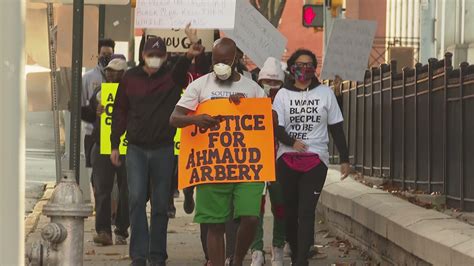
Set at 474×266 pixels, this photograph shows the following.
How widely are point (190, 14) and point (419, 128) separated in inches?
179

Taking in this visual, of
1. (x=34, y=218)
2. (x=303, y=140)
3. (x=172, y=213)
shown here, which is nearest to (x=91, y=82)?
(x=34, y=218)

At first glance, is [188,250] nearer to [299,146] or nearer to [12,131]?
[299,146]

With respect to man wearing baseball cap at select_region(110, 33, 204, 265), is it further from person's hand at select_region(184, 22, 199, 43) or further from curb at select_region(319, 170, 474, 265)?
curb at select_region(319, 170, 474, 265)

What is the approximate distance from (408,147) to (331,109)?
4895 millimetres

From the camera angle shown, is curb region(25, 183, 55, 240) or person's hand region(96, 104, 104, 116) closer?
person's hand region(96, 104, 104, 116)

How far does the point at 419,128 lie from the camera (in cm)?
1645

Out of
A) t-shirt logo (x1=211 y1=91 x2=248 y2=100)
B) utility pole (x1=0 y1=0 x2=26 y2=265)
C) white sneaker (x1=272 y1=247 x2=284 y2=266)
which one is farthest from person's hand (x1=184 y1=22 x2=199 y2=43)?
utility pole (x1=0 y1=0 x2=26 y2=265)

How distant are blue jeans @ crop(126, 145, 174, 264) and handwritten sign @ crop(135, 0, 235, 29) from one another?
1195mm

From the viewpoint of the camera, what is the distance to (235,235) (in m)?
12.0

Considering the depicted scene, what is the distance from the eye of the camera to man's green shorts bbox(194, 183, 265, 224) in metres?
10.9

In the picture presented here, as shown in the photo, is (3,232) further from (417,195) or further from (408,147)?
(408,147)

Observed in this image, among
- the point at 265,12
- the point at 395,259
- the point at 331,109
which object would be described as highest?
the point at 265,12

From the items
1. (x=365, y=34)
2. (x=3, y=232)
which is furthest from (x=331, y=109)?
(x=3, y=232)

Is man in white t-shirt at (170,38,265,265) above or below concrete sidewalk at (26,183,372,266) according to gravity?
above
